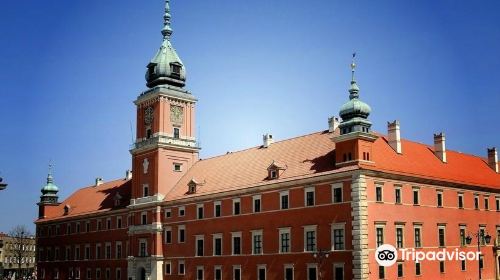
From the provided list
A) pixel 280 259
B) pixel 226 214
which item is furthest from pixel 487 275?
pixel 226 214

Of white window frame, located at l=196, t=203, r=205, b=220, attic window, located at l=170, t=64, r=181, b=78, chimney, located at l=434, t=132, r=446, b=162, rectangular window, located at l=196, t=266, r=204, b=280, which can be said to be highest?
attic window, located at l=170, t=64, r=181, b=78

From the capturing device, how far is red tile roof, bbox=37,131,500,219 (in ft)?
165

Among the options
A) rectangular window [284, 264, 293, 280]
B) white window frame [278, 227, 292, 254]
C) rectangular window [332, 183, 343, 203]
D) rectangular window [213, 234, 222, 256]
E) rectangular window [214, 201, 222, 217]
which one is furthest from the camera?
rectangular window [214, 201, 222, 217]

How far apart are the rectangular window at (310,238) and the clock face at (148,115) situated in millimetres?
26108

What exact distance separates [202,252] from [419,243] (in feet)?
68.5

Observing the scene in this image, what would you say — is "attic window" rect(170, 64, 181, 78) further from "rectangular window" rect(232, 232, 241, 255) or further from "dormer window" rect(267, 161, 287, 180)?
"rectangular window" rect(232, 232, 241, 255)

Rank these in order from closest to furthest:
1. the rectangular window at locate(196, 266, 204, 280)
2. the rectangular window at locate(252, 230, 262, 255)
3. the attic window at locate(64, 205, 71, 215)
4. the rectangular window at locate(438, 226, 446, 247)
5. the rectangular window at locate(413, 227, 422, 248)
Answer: the rectangular window at locate(413, 227, 422, 248), the rectangular window at locate(438, 226, 446, 247), the rectangular window at locate(252, 230, 262, 255), the rectangular window at locate(196, 266, 204, 280), the attic window at locate(64, 205, 71, 215)

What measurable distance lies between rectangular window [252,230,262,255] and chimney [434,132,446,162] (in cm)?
1761

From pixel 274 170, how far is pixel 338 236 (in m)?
9.36

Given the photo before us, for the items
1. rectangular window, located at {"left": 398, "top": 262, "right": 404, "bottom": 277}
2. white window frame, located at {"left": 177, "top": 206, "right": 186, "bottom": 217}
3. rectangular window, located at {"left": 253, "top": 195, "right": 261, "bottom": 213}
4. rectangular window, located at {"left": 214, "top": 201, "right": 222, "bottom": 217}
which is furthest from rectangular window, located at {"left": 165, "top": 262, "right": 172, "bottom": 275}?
rectangular window, located at {"left": 398, "top": 262, "right": 404, "bottom": 277}

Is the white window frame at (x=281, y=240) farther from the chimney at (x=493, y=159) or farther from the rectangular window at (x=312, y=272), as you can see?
the chimney at (x=493, y=159)

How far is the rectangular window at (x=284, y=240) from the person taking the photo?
50.6 metres

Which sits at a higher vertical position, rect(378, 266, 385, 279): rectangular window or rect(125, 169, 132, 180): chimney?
rect(125, 169, 132, 180): chimney

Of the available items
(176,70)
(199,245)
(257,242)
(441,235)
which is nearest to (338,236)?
(257,242)
